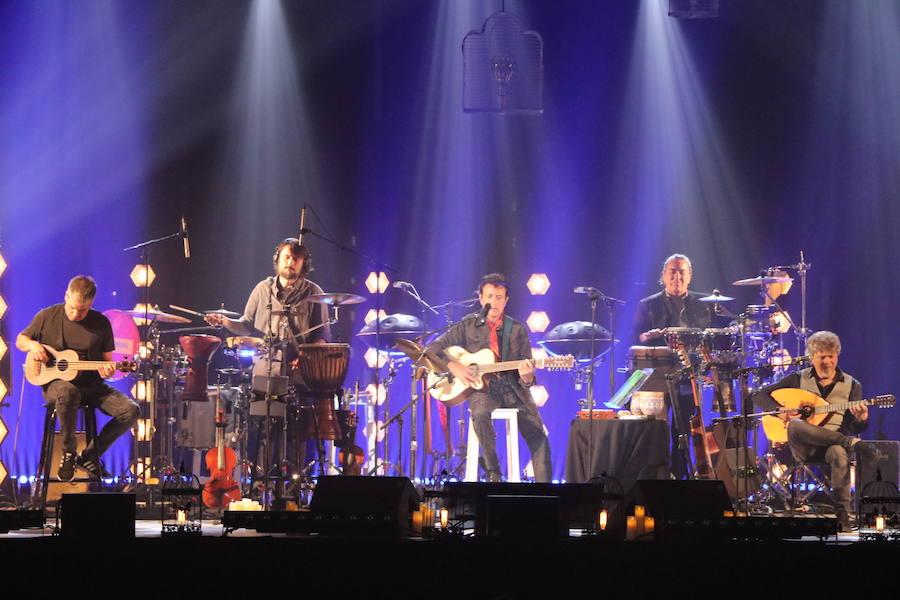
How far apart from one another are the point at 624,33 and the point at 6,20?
703 centimetres

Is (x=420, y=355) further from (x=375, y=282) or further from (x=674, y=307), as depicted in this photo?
(x=375, y=282)

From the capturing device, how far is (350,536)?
594 centimetres

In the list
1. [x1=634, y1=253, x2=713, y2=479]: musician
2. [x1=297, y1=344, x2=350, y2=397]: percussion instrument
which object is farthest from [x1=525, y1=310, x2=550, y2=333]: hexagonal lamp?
[x1=297, y1=344, x2=350, y2=397]: percussion instrument

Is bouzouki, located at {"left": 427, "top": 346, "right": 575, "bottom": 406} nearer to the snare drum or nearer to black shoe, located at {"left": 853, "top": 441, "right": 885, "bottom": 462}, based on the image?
the snare drum

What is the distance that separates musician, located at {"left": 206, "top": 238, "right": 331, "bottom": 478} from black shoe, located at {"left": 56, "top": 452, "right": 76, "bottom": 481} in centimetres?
166

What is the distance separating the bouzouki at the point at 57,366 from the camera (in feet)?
26.7

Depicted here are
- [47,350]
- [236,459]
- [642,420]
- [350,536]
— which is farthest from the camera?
[236,459]

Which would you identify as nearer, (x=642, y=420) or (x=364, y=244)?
(x=642, y=420)

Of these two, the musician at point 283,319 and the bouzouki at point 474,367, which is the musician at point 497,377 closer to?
the bouzouki at point 474,367

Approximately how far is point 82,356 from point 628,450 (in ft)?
14.5

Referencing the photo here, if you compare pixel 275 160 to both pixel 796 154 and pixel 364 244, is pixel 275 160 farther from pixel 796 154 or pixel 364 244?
pixel 796 154

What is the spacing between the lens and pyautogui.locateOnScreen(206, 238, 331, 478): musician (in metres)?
9.26

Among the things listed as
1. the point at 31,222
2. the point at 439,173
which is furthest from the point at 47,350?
the point at 439,173

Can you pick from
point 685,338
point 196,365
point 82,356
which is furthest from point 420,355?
point 82,356
